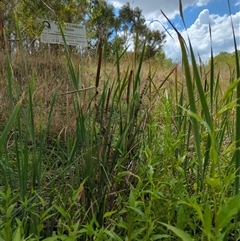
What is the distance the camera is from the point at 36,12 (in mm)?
5598

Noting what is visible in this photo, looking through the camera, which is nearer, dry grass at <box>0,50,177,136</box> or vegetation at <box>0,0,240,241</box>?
vegetation at <box>0,0,240,241</box>

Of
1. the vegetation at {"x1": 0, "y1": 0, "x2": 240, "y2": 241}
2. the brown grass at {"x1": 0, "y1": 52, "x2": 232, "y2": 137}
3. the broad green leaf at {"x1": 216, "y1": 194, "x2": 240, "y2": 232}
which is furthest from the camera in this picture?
the brown grass at {"x1": 0, "y1": 52, "x2": 232, "y2": 137}

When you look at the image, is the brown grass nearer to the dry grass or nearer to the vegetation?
the dry grass

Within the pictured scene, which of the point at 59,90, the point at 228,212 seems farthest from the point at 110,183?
the point at 59,90

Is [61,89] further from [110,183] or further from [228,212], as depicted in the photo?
[228,212]

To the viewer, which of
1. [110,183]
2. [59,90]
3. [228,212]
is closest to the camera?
[228,212]

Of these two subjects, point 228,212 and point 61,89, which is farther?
point 61,89

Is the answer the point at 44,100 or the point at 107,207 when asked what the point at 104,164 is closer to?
the point at 107,207

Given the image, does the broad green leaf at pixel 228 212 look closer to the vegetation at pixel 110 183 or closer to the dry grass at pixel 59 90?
the vegetation at pixel 110 183

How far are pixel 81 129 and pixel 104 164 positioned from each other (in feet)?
0.32

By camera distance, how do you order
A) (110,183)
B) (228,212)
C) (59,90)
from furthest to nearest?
1. (59,90)
2. (110,183)
3. (228,212)

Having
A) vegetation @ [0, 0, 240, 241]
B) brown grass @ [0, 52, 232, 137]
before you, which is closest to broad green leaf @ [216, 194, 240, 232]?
vegetation @ [0, 0, 240, 241]

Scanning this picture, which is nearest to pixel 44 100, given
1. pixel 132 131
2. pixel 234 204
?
pixel 132 131

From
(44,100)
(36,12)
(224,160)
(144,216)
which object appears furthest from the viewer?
(36,12)
